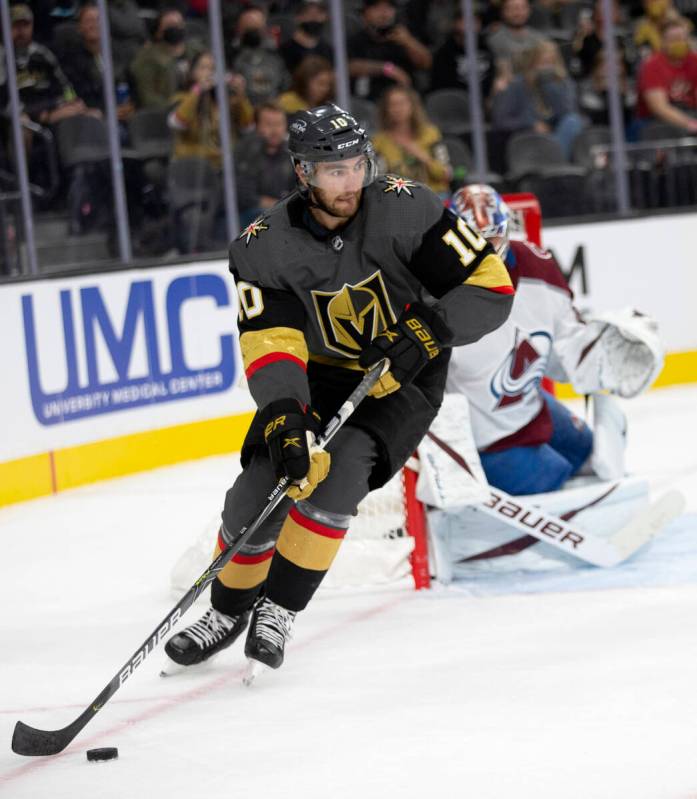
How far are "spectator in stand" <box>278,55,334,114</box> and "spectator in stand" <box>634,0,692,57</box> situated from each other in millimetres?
2322

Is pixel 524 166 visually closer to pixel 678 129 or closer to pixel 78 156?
pixel 678 129

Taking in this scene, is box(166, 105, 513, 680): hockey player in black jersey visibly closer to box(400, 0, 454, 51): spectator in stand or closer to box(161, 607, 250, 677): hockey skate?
box(161, 607, 250, 677): hockey skate

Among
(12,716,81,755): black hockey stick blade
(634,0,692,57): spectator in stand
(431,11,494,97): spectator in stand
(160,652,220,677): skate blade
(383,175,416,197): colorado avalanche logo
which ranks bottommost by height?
(160,652,220,677): skate blade

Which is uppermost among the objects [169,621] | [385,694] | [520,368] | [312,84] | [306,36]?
[306,36]

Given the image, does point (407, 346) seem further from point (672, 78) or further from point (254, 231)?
point (672, 78)

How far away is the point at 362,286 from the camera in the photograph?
3029mm

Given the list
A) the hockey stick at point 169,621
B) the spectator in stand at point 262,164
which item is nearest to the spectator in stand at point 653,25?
the spectator in stand at point 262,164

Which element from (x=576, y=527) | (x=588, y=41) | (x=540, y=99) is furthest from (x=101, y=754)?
(x=588, y=41)

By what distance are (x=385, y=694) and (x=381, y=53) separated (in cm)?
526

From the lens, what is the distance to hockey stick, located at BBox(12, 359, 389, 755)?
8.69 ft

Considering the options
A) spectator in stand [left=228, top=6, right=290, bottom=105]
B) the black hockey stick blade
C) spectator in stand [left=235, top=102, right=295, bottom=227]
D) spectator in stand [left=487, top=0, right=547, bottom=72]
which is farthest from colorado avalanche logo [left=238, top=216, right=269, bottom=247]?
spectator in stand [left=487, top=0, right=547, bottom=72]

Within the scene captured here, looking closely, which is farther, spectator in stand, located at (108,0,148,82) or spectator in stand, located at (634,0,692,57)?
spectator in stand, located at (634,0,692,57)

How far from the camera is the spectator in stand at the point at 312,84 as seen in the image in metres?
6.85

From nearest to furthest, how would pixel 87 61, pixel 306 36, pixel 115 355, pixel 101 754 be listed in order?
pixel 101 754, pixel 115 355, pixel 87 61, pixel 306 36
